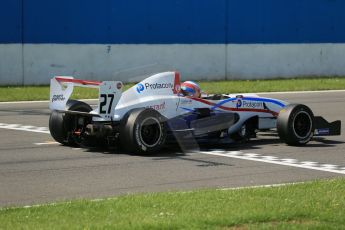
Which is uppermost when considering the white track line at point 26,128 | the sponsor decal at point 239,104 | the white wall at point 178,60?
the white wall at point 178,60

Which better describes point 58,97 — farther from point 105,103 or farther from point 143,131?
point 143,131

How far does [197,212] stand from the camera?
26.4 feet

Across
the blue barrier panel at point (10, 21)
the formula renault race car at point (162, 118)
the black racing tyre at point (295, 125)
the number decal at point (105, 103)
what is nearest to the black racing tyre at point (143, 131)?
the formula renault race car at point (162, 118)

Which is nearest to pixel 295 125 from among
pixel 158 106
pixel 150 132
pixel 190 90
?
pixel 190 90

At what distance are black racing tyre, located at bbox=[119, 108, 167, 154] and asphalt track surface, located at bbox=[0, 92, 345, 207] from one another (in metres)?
0.17

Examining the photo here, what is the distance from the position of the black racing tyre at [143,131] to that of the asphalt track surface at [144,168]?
0.56 feet

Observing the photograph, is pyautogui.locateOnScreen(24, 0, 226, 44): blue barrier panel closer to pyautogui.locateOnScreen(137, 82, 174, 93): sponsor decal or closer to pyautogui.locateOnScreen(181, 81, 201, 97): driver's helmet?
pyautogui.locateOnScreen(181, 81, 201, 97): driver's helmet

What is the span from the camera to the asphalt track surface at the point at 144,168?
32.9 ft

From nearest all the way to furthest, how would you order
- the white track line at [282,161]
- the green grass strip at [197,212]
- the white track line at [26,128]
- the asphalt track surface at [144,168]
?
the green grass strip at [197,212] → the asphalt track surface at [144,168] → the white track line at [282,161] → the white track line at [26,128]

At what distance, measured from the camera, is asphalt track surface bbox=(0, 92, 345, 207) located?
1002 centimetres

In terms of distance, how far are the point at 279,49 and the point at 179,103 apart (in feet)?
61.7

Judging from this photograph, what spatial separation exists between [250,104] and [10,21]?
564 inches

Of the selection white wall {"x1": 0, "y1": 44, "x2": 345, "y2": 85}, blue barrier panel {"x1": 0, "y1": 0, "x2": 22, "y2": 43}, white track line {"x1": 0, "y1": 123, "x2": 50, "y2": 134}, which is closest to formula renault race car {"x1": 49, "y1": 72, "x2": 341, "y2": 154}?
white track line {"x1": 0, "y1": 123, "x2": 50, "y2": 134}

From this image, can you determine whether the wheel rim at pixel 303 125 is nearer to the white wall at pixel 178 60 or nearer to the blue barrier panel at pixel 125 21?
the white wall at pixel 178 60
